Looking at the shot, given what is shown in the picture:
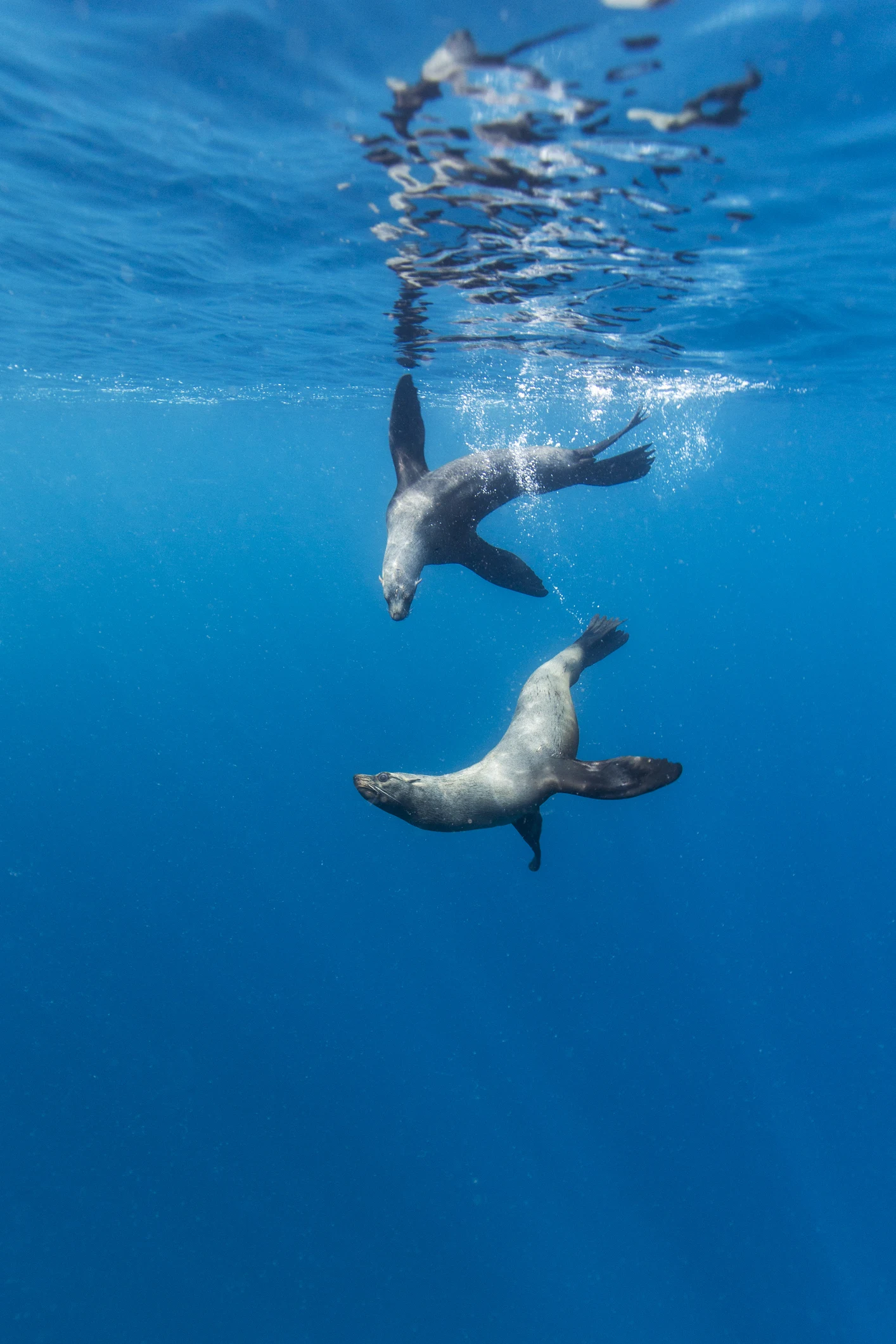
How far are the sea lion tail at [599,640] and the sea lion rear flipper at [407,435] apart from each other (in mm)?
3029

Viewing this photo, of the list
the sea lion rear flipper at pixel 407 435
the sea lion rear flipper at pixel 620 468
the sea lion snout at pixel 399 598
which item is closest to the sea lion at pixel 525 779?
the sea lion snout at pixel 399 598

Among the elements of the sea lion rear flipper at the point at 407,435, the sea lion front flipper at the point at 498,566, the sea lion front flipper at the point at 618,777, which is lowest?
the sea lion front flipper at the point at 618,777

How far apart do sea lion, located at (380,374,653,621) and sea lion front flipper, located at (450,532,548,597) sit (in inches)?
0.4

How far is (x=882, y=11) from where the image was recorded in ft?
17.6

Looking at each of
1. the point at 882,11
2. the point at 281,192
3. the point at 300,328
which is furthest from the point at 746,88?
the point at 300,328

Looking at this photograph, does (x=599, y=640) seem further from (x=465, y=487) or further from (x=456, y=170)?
(x=456, y=170)

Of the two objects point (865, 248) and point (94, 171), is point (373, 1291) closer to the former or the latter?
point (94, 171)

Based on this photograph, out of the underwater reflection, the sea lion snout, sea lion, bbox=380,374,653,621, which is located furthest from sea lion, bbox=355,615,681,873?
the underwater reflection

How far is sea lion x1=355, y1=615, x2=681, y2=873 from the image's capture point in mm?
5105

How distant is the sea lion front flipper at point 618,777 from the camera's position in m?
5.12

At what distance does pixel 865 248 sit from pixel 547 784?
10295 millimetres

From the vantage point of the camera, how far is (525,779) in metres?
5.97

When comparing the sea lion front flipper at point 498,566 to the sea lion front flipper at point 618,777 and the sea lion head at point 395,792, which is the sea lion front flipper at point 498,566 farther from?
the sea lion head at point 395,792

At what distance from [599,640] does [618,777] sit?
3.14 meters
